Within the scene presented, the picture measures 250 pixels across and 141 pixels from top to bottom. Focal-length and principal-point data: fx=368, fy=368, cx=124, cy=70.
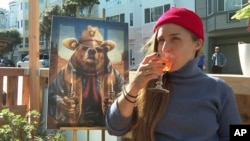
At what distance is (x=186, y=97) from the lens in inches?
63.6

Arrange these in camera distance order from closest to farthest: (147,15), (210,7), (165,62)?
(165,62), (210,7), (147,15)

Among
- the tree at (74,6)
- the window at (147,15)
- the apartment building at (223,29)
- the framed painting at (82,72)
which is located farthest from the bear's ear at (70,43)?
the tree at (74,6)

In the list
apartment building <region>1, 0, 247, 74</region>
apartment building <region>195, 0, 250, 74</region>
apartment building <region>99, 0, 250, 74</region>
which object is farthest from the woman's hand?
apartment building <region>195, 0, 250, 74</region>

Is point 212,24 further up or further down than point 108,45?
further up

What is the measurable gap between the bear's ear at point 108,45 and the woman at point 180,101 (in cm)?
98

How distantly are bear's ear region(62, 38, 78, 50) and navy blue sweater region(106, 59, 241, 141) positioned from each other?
105cm

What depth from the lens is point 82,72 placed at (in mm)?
2547

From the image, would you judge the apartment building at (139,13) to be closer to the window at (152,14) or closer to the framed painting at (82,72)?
the window at (152,14)

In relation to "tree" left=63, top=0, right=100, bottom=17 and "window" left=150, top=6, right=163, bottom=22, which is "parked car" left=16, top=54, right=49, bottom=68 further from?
"window" left=150, top=6, right=163, bottom=22

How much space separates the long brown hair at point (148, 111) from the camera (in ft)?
5.26

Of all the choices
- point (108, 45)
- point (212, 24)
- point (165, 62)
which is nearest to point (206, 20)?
point (212, 24)

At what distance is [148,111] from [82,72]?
3.30ft

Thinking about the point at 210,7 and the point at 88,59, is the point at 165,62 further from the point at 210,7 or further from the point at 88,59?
the point at 210,7

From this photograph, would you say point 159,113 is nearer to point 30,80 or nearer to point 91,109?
point 91,109
